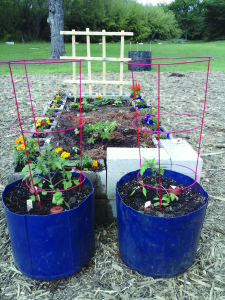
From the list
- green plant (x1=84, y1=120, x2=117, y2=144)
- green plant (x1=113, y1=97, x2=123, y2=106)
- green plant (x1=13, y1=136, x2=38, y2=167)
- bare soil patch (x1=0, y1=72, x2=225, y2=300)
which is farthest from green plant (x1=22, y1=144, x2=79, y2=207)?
green plant (x1=113, y1=97, x2=123, y2=106)

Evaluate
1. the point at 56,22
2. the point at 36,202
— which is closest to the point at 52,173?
the point at 36,202

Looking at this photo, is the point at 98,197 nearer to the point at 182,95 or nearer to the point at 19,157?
the point at 19,157

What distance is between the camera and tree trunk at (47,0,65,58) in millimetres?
8953

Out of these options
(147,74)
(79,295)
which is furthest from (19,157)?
(147,74)

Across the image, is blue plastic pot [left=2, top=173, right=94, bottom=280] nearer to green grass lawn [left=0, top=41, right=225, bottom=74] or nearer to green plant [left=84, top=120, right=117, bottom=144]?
green plant [left=84, top=120, right=117, bottom=144]

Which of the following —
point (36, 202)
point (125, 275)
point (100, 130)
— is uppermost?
point (100, 130)

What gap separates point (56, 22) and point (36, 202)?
354 inches

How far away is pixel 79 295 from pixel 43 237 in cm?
41

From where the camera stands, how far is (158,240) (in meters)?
1.51

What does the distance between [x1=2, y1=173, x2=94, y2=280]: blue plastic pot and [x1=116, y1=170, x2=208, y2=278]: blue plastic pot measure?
0.80 feet

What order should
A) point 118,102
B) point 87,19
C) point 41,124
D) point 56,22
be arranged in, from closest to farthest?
point 41,124 < point 118,102 < point 56,22 < point 87,19

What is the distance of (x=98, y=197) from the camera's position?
204 cm

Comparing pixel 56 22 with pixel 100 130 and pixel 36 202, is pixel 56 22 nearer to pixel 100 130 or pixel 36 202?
pixel 100 130

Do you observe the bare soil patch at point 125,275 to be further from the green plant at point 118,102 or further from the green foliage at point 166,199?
the green plant at point 118,102
